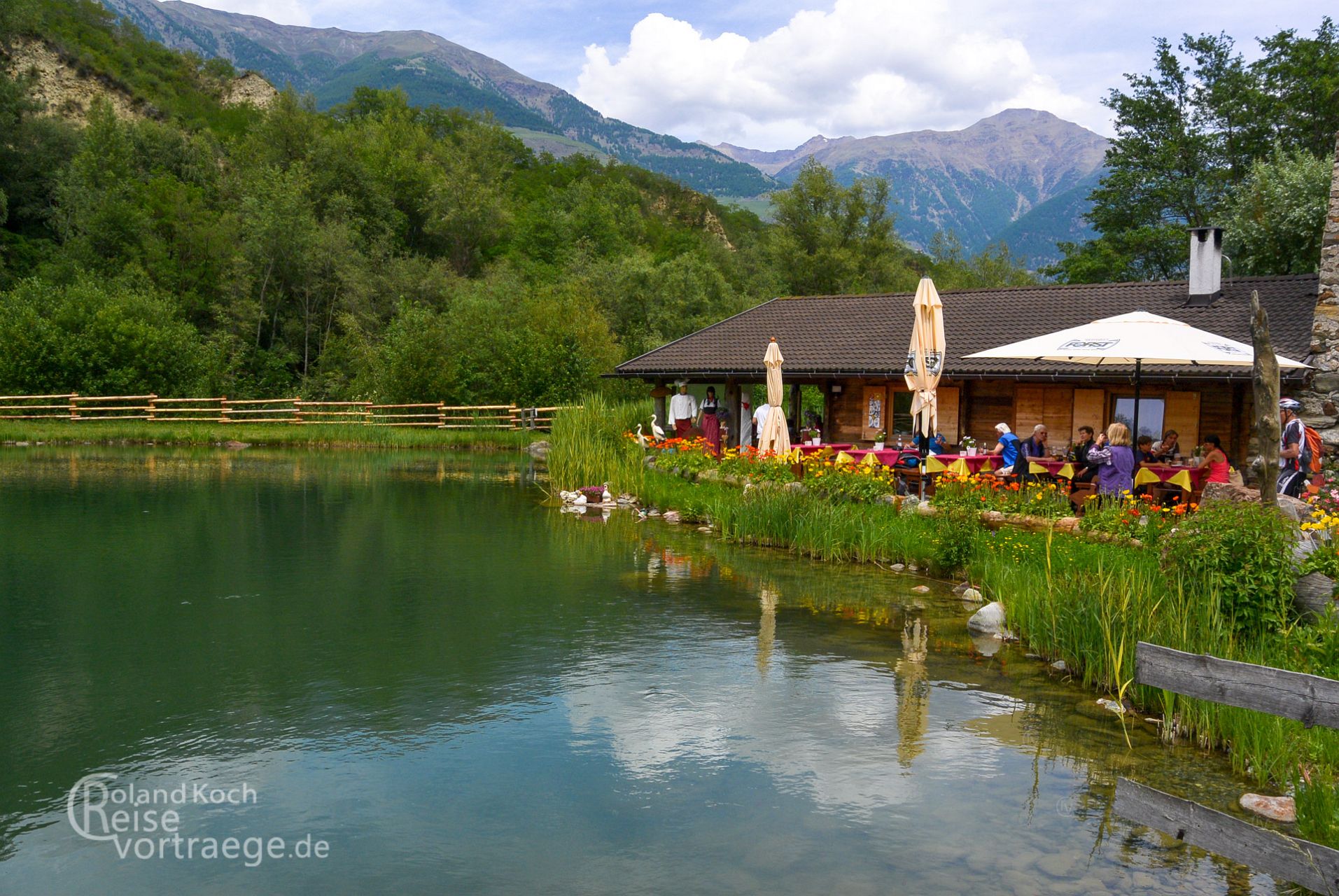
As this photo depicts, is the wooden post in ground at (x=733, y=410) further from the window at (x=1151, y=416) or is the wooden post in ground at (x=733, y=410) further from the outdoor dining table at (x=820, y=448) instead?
the window at (x=1151, y=416)

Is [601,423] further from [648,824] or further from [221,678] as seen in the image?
[648,824]

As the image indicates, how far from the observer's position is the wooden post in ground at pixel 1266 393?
8.30 meters

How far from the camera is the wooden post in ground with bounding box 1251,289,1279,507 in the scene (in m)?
8.30

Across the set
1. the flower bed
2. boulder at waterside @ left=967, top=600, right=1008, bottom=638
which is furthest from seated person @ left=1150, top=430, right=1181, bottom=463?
boulder at waterside @ left=967, top=600, right=1008, bottom=638

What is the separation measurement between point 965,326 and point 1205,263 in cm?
503

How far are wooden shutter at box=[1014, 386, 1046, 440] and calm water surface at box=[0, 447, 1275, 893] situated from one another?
9240 millimetres

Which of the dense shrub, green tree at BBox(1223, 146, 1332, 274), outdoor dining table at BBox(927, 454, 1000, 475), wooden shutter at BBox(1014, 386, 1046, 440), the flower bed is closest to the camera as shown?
the dense shrub

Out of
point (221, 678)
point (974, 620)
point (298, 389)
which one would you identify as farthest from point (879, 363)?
point (298, 389)

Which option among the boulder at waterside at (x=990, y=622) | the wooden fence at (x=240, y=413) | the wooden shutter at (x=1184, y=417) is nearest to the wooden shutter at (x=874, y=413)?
the wooden shutter at (x=1184, y=417)

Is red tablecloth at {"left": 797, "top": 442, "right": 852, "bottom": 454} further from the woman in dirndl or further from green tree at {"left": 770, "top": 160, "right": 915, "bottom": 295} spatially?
green tree at {"left": 770, "top": 160, "right": 915, "bottom": 295}

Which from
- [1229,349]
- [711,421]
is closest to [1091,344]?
[1229,349]

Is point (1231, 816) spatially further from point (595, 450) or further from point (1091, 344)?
point (595, 450)

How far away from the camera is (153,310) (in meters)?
40.7

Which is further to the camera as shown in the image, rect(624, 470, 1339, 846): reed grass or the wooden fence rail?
rect(624, 470, 1339, 846): reed grass
